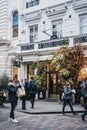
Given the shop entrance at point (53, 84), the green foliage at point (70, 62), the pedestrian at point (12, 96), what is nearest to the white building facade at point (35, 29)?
the green foliage at point (70, 62)

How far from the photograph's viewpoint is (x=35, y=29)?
31828 millimetres

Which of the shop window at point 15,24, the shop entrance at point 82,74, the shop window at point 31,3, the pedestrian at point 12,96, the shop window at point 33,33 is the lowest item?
the pedestrian at point 12,96

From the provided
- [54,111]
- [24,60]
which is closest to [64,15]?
[24,60]

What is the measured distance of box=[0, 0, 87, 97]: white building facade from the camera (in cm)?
2775

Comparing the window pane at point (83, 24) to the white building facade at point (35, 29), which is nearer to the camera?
the window pane at point (83, 24)

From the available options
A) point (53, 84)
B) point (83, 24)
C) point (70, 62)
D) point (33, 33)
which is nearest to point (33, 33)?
point (33, 33)

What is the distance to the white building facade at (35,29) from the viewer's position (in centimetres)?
2775

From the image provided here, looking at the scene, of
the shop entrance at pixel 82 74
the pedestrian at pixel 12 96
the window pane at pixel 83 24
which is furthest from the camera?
the window pane at pixel 83 24

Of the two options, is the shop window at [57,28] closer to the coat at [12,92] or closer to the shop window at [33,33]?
the shop window at [33,33]

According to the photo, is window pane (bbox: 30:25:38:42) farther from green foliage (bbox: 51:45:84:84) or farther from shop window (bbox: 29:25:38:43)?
green foliage (bbox: 51:45:84:84)

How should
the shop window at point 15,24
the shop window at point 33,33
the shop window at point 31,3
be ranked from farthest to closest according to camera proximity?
the shop window at point 15,24 → the shop window at point 33,33 → the shop window at point 31,3

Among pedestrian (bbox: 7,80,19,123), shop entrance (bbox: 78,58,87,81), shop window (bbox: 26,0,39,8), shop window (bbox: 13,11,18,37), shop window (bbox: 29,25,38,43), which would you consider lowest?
pedestrian (bbox: 7,80,19,123)

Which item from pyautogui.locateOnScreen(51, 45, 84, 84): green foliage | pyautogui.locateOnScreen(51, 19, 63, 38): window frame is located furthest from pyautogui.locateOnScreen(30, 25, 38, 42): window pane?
pyautogui.locateOnScreen(51, 45, 84, 84): green foliage

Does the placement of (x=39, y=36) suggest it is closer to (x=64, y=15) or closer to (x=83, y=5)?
(x=64, y=15)
